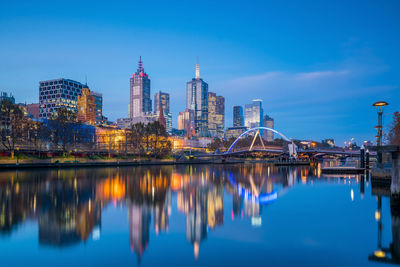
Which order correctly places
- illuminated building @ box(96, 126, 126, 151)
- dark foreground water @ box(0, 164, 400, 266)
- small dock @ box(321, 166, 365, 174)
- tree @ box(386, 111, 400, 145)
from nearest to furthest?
dark foreground water @ box(0, 164, 400, 266), tree @ box(386, 111, 400, 145), small dock @ box(321, 166, 365, 174), illuminated building @ box(96, 126, 126, 151)

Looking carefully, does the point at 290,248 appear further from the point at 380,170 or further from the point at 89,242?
the point at 380,170

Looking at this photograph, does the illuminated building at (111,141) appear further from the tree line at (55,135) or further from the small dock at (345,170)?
the small dock at (345,170)

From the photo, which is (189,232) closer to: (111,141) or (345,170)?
(345,170)

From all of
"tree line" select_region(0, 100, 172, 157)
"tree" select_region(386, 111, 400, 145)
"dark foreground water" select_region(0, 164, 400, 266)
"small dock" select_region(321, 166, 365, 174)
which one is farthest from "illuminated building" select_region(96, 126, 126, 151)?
"dark foreground water" select_region(0, 164, 400, 266)

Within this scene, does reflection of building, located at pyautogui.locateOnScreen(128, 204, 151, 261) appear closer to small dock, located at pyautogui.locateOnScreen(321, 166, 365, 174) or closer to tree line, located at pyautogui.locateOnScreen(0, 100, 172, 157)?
small dock, located at pyautogui.locateOnScreen(321, 166, 365, 174)

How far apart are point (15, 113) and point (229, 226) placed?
6979 centimetres

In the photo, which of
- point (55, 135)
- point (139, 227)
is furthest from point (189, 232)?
point (55, 135)

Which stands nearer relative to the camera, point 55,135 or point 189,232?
point 189,232

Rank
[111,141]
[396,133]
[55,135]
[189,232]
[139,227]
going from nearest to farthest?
[189,232] → [139,227] → [396,133] → [55,135] → [111,141]

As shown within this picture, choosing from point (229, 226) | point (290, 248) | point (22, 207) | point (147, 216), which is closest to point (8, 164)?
point (22, 207)

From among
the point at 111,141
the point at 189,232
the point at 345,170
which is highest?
the point at 111,141

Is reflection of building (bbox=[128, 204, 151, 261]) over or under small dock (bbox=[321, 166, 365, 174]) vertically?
over

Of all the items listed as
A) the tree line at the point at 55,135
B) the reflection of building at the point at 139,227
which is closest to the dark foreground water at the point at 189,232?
the reflection of building at the point at 139,227

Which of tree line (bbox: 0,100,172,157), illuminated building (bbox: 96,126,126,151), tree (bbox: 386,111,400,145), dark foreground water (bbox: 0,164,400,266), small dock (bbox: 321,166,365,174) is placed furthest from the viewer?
illuminated building (bbox: 96,126,126,151)
